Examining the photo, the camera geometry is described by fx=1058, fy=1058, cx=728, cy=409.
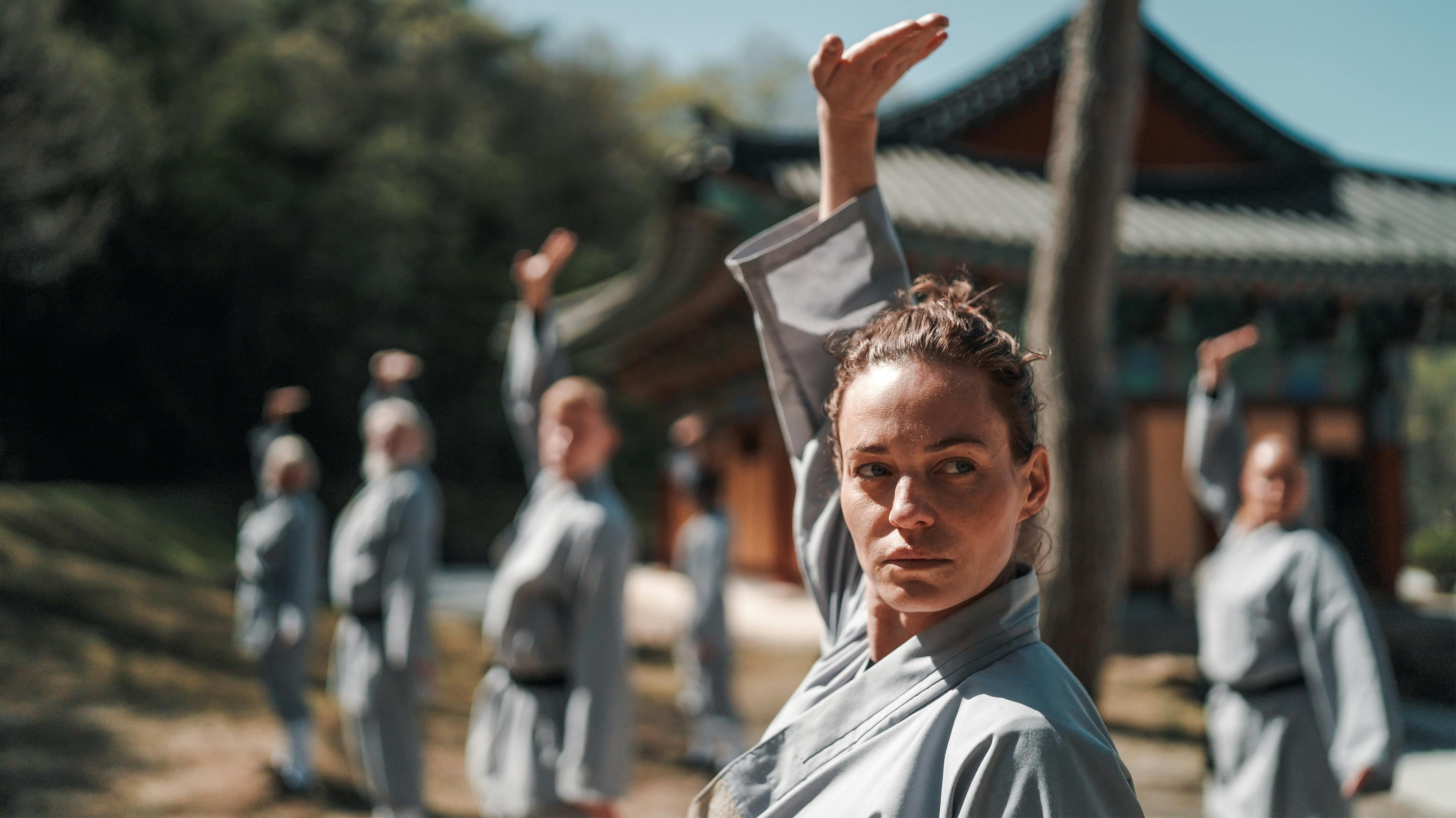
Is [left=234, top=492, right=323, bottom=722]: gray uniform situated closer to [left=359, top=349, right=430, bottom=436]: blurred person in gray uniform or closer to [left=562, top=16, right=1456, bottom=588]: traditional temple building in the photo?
[left=359, top=349, right=430, bottom=436]: blurred person in gray uniform

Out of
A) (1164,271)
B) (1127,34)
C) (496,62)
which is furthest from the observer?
(496,62)

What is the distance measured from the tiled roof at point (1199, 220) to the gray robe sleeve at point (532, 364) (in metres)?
3.44

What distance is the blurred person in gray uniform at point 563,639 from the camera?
10.3ft

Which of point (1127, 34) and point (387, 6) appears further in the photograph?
point (387, 6)

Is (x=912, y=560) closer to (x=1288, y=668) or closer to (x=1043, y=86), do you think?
(x=1288, y=668)

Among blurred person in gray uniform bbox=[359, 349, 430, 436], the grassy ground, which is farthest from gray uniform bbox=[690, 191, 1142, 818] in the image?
the grassy ground

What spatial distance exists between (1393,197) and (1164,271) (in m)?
3.94

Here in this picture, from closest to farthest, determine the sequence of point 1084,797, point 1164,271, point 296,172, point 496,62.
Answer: point 1084,797
point 1164,271
point 296,172
point 496,62

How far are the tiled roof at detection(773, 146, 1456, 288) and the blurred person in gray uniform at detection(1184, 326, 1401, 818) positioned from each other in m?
4.06

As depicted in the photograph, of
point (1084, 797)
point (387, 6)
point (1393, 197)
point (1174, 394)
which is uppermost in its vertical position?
point (387, 6)

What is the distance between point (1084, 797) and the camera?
1003 millimetres

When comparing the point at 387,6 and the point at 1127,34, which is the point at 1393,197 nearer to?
the point at 1127,34

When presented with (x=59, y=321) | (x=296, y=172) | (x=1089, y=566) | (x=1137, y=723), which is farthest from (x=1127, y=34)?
(x=296, y=172)

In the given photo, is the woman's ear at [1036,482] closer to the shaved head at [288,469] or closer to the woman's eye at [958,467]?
the woman's eye at [958,467]
